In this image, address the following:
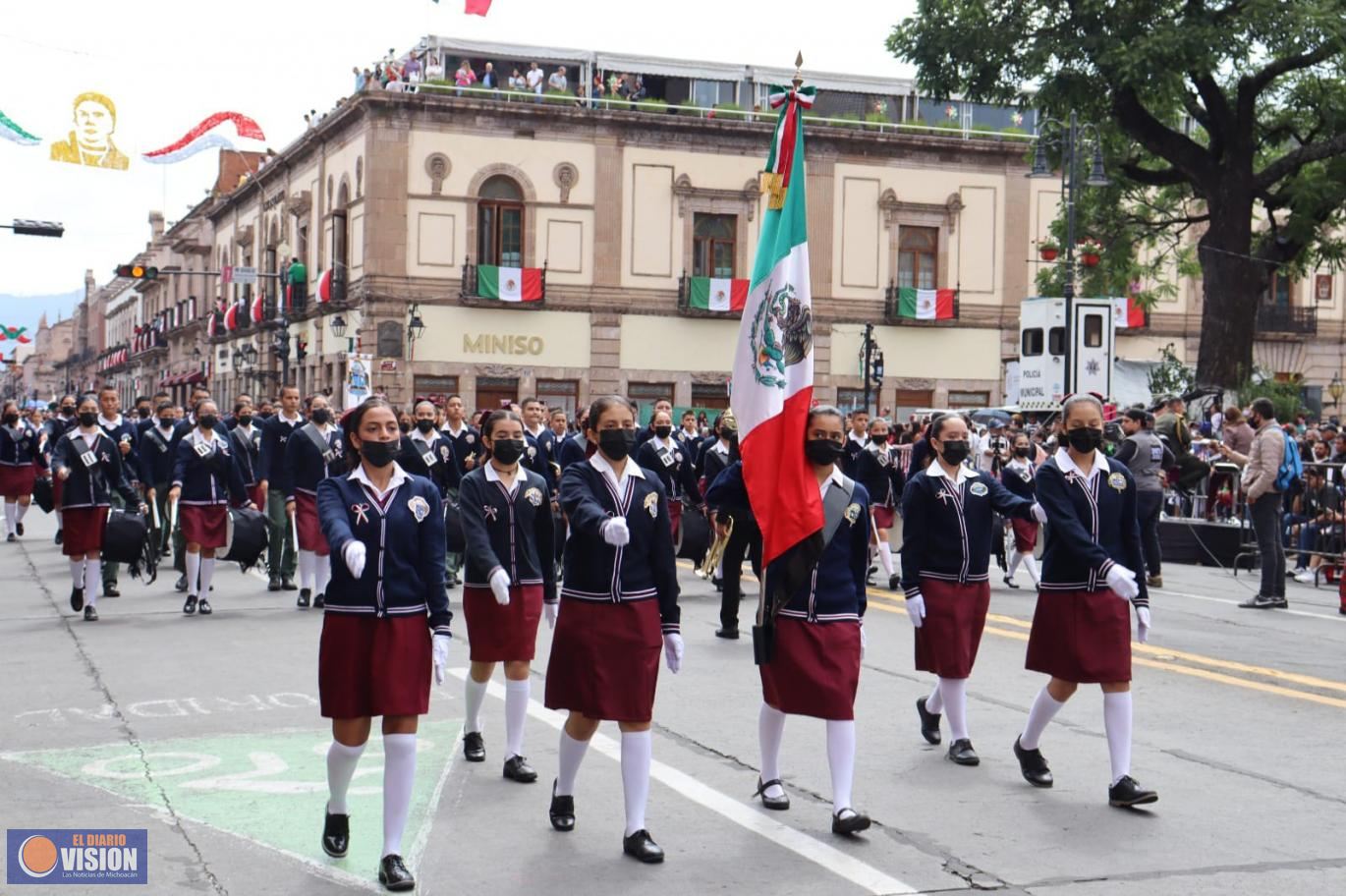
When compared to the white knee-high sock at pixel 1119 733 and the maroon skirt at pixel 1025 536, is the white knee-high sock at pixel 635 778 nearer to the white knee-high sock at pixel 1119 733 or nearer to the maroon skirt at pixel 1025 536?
the white knee-high sock at pixel 1119 733

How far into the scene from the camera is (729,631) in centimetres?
1291

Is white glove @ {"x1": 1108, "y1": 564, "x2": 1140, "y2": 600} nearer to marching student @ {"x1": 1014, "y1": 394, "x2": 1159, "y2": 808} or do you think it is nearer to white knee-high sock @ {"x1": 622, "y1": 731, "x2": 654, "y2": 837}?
marching student @ {"x1": 1014, "y1": 394, "x2": 1159, "y2": 808}

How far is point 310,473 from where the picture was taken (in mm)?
14695

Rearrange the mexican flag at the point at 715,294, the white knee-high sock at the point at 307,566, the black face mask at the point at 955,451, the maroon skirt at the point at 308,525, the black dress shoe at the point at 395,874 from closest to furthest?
the black dress shoe at the point at 395,874, the black face mask at the point at 955,451, the maroon skirt at the point at 308,525, the white knee-high sock at the point at 307,566, the mexican flag at the point at 715,294

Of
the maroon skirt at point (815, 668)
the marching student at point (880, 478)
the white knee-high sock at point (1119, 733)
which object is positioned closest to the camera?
the maroon skirt at point (815, 668)

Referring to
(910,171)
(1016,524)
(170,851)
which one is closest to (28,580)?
(1016,524)

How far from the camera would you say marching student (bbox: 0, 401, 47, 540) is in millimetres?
23766

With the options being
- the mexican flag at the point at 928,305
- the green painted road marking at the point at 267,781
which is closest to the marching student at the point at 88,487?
the green painted road marking at the point at 267,781

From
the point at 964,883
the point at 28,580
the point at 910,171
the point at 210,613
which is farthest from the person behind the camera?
the point at 910,171

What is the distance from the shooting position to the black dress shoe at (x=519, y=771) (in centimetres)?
775

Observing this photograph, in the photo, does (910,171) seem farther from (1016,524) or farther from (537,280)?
(1016,524)

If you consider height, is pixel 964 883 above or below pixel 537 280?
below

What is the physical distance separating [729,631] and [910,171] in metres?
36.4

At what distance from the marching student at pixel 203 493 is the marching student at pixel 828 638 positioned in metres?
8.63
